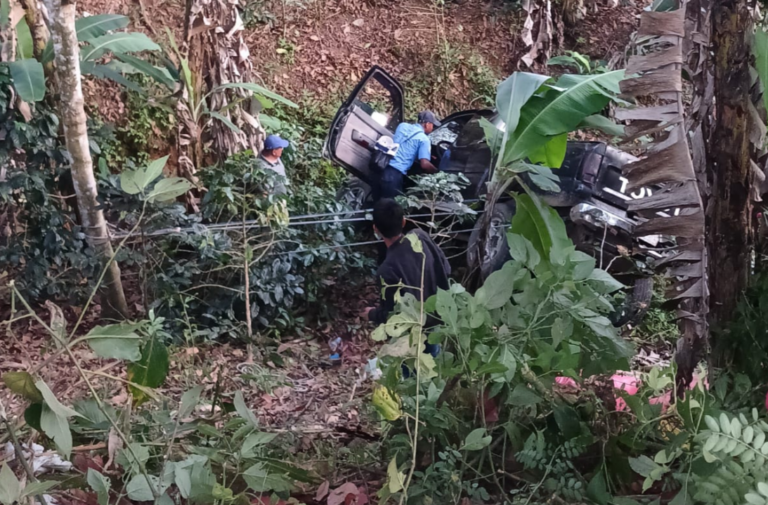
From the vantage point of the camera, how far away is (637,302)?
5.16 meters

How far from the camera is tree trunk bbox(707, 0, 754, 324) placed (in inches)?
85.9

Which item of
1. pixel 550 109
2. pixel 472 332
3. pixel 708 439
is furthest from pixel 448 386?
pixel 550 109

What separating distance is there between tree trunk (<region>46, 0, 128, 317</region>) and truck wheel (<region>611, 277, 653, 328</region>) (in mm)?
4077

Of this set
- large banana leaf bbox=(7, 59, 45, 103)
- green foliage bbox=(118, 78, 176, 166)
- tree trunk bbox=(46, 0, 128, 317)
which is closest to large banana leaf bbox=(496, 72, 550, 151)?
tree trunk bbox=(46, 0, 128, 317)

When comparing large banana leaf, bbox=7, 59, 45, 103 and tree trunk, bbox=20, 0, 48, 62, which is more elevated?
tree trunk, bbox=20, 0, 48, 62

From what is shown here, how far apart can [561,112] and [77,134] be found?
333cm

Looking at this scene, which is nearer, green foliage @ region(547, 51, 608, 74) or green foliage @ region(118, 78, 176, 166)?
green foliage @ region(118, 78, 176, 166)

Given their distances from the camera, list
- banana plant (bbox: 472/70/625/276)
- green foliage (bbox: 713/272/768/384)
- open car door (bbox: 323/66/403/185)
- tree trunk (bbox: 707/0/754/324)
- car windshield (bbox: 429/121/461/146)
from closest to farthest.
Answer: green foliage (bbox: 713/272/768/384), tree trunk (bbox: 707/0/754/324), banana plant (bbox: 472/70/625/276), open car door (bbox: 323/66/403/185), car windshield (bbox: 429/121/461/146)

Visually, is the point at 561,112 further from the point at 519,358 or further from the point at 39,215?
the point at 39,215

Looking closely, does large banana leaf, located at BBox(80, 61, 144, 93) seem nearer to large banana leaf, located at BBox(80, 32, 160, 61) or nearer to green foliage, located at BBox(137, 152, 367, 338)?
large banana leaf, located at BBox(80, 32, 160, 61)

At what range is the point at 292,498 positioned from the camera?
71.1 inches

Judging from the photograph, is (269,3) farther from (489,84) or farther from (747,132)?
(747,132)

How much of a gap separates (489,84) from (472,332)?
9767mm

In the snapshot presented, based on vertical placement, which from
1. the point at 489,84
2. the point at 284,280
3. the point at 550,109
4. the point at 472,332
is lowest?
the point at 284,280
